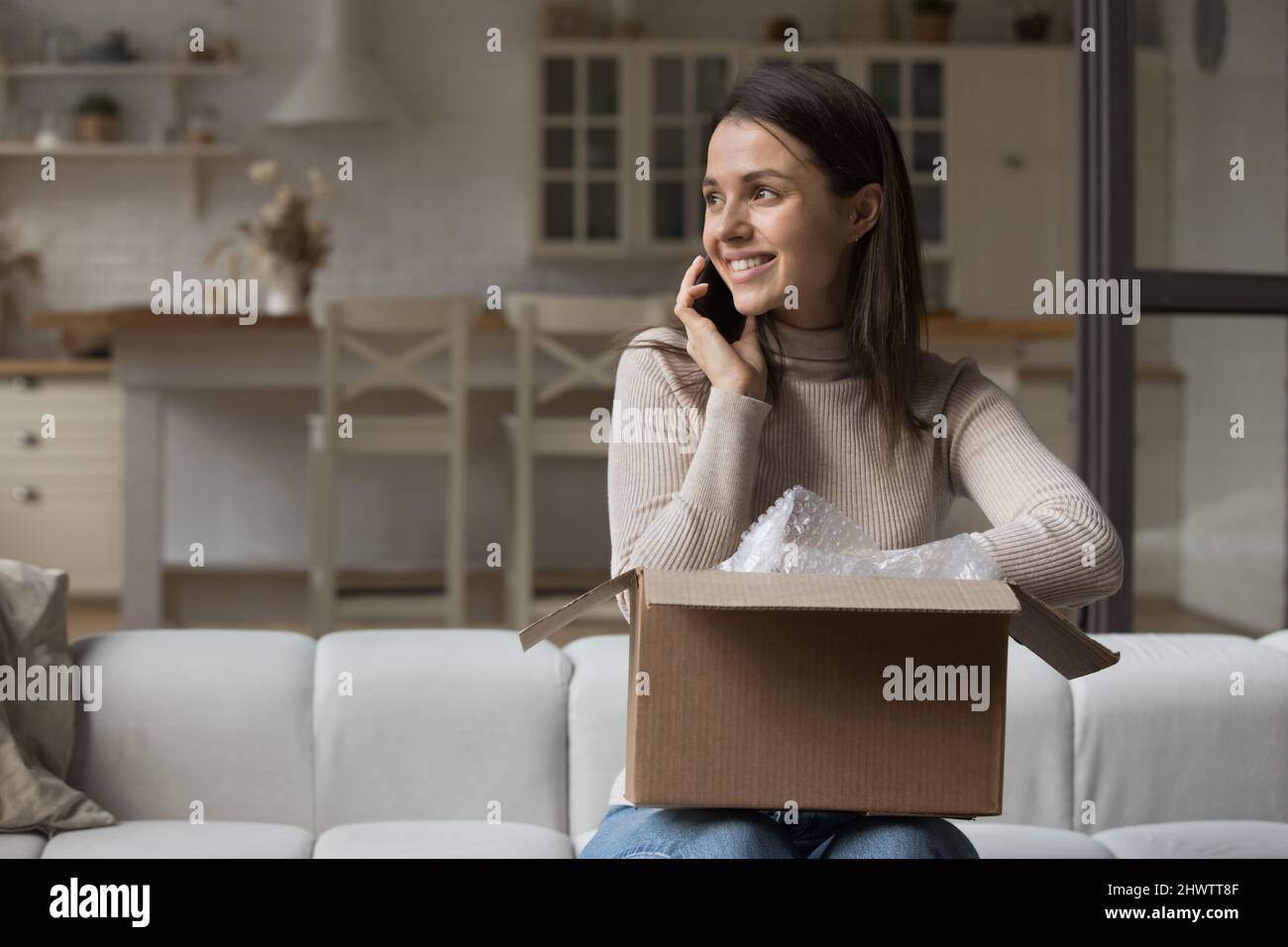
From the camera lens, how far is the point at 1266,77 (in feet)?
Answer: 8.87

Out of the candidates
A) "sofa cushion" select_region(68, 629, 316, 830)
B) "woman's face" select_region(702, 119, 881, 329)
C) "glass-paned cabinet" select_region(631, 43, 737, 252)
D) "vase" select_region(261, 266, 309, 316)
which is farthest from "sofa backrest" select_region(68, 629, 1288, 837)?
"glass-paned cabinet" select_region(631, 43, 737, 252)

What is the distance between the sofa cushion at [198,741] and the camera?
1798mm

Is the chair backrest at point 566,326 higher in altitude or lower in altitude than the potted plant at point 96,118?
lower

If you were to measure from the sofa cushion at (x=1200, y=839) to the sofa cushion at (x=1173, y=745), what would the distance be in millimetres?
28

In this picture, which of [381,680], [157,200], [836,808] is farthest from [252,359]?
[836,808]

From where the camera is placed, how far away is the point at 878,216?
1.46 meters

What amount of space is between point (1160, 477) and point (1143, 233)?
0.45 m

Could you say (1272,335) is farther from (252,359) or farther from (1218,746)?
(252,359)

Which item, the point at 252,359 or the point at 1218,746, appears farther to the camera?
the point at 252,359

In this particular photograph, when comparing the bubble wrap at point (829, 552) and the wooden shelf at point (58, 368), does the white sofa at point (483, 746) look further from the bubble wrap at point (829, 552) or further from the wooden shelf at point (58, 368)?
the wooden shelf at point (58, 368)

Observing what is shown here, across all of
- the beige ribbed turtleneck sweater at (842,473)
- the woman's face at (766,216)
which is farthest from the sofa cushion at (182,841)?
the woman's face at (766,216)

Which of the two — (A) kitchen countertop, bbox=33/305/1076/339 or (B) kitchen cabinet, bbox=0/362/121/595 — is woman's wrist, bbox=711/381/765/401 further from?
(B) kitchen cabinet, bbox=0/362/121/595

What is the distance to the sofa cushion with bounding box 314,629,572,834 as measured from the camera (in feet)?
5.99

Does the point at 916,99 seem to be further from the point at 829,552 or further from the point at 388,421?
the point at 829,552
